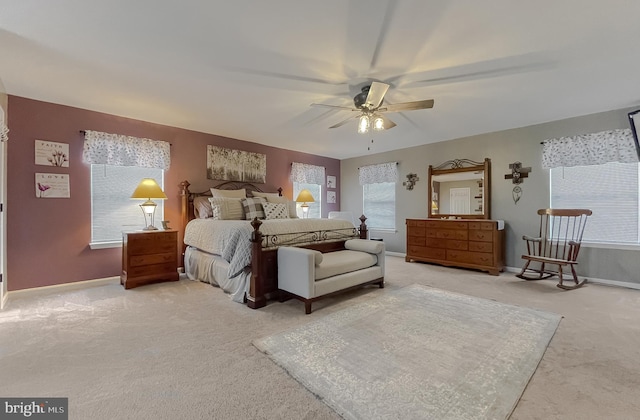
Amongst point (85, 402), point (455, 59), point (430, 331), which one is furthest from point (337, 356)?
point (455, 59)

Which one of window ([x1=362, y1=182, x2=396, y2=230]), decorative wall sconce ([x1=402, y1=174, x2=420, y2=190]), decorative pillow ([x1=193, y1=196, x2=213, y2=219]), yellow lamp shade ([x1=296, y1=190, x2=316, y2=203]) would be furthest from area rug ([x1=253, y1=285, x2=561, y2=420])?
window ([x1=362, y1=182, x2=396, y2=230])

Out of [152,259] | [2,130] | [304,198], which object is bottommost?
[152,259]

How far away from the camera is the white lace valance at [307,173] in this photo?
597 centimetres

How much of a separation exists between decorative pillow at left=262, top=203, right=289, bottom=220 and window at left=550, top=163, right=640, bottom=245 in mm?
4224

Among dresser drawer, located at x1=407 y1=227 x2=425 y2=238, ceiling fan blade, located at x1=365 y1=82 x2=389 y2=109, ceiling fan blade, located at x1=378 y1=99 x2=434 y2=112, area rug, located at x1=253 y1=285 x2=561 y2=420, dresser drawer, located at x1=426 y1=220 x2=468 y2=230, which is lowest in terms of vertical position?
area rug, located at x1=253 y1=285 x2=561 y2=420

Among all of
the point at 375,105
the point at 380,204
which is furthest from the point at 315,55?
the point at 380,204

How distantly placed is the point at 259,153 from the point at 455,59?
3.86 m

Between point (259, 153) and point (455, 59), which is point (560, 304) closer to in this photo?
point (455, 59)

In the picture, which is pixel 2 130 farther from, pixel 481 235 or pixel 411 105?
pixel 481 235

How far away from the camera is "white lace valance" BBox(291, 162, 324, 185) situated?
597 centimetres

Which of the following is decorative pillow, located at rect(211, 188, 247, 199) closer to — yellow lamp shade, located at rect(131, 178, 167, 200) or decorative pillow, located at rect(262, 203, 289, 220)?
decorative pillow, located at rect(262, 203, 289, 220)

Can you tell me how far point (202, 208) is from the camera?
4.33 metres

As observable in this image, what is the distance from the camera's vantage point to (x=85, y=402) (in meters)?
1.45

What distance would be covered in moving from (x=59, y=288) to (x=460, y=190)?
247 inches
